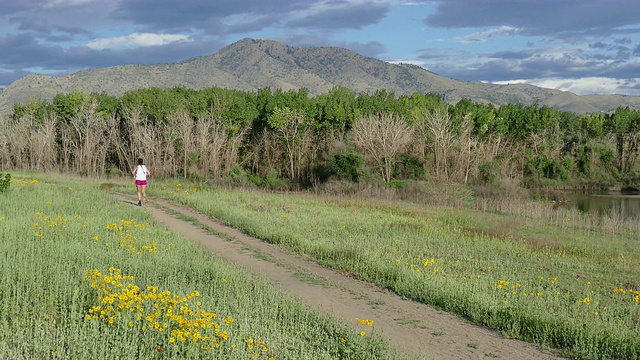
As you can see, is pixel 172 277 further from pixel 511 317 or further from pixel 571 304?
pixel 571 304

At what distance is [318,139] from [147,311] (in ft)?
168

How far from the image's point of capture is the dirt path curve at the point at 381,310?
326 inches

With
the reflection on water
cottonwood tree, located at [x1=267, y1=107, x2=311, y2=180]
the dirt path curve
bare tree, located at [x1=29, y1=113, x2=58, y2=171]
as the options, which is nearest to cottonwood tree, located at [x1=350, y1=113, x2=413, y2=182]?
cottonwood tree, located at [x1=267, y1=107, x2=311, y2=180]

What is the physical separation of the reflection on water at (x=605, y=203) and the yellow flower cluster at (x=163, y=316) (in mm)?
35491

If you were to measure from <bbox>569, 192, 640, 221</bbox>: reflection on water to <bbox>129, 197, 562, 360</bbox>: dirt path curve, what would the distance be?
30.5 m

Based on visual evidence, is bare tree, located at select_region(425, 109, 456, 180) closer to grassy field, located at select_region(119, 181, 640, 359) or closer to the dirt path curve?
grassy field, located at select_region(119, 181, 640, 359)

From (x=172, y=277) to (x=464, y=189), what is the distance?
34.3 metres

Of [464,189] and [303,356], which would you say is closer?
[303,356]

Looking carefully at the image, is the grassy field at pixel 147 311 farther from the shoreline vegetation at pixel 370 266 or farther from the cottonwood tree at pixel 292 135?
the cottonwood tree at pixel 292 135

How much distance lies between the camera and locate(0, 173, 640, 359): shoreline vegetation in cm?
828

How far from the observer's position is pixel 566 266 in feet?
48.8

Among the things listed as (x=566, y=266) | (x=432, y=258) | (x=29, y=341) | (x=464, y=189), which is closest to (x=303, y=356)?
(x=29, y=341)

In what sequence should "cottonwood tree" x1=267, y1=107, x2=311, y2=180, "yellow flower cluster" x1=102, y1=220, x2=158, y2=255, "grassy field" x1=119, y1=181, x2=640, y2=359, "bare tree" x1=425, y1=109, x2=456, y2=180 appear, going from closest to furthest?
"grassy field" x1=119, y1=181, x2=640, y2=359 → "yellow flower cluster" x1=102, y1=220, x2=158, y2=255 → "bare tree" x1=425, y1=109, x2=456, y2=180 → "cottonwood tree" x1=267, y1=107, x2=311, y2=180

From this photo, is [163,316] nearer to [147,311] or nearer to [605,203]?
[147,311]
